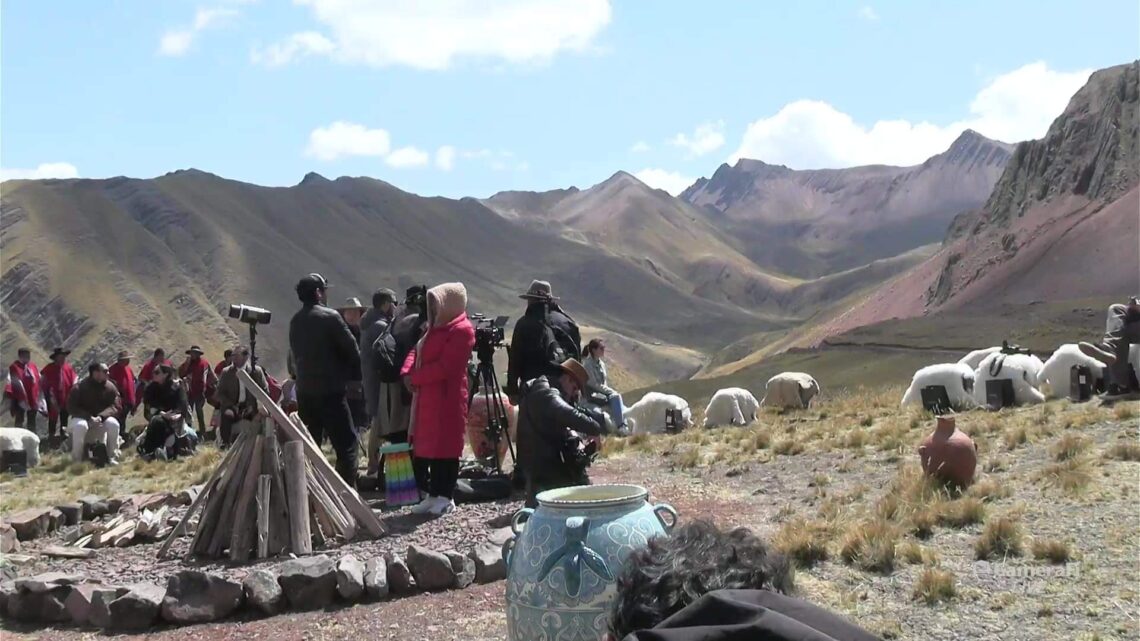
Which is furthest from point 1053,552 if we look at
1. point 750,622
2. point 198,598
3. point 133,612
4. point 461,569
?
point 133,612

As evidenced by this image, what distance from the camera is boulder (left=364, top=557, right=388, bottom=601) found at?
275 inches

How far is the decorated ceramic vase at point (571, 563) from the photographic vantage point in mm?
3965

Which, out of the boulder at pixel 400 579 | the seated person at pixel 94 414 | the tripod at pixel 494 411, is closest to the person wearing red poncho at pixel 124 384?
the seated person at pixel 94 414

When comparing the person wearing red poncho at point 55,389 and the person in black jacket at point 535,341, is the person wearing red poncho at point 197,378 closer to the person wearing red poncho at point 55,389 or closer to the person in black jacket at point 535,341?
the person wearing red poncho at point 55,389

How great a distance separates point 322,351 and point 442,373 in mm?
1402

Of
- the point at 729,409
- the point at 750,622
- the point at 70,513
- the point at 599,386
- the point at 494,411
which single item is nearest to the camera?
the point at 750,622

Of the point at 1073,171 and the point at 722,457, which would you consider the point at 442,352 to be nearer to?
the point at 722,457

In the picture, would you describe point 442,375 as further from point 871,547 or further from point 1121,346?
point 1121,346

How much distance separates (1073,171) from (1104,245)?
11.9 meters

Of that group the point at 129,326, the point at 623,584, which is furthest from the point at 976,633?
the point at 129,326

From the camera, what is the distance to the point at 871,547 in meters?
7.08

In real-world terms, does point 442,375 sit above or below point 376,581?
above

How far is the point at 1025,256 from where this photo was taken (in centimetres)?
6150

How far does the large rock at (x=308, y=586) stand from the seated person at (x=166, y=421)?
350 inches
